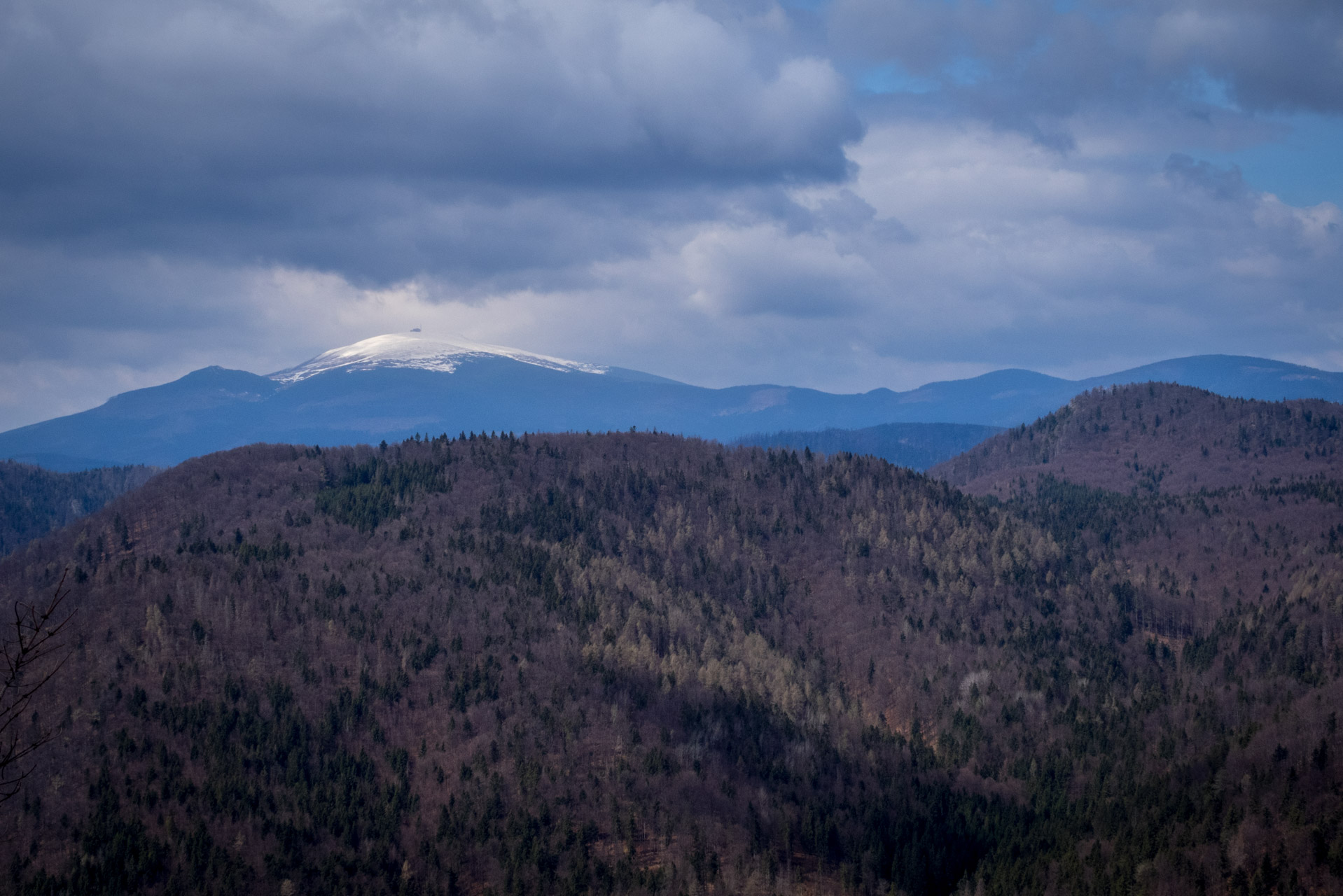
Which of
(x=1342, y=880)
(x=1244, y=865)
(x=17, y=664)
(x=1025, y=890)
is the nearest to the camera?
(x=17, y=664)

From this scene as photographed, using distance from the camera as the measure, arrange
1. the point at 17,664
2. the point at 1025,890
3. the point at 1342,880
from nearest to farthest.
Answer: the point at 17,664
the point at 1342,880
the point at 1025,890

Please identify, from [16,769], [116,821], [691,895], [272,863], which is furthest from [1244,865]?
[16,769]

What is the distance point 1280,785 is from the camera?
648 feet

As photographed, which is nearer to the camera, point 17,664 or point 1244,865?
point 17,664

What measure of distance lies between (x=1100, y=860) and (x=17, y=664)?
639 feet

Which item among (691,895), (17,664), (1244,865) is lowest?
(691,895)

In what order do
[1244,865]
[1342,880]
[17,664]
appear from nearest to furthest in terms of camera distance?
[17,664], [1342,880], [1244,865]

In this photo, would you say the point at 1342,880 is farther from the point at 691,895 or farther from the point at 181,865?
the point at 181,865

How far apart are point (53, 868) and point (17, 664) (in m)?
184

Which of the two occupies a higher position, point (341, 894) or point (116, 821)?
point (116, 821)

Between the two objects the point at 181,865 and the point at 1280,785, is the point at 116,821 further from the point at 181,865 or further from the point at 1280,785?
the point at 1280,785

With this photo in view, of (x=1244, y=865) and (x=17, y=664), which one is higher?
(x=17, y=664)

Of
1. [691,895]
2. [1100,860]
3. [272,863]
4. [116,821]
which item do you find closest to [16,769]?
[116,821]

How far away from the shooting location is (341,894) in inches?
7825
